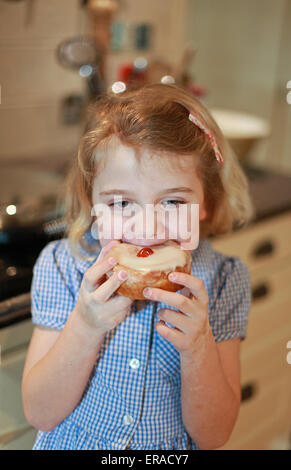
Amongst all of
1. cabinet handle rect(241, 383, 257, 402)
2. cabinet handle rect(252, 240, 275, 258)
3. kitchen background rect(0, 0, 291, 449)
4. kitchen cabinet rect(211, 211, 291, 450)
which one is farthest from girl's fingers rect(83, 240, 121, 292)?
cabinet handle rect(241, 383, 257, 402)

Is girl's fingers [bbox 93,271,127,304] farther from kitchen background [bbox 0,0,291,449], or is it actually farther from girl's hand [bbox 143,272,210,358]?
kitchen background [bbox 0,0,291,449]

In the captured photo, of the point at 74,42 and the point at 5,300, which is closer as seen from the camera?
the point at 5,300

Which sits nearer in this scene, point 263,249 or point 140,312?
point 140,312

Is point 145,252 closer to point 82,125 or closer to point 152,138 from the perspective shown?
point 152,138

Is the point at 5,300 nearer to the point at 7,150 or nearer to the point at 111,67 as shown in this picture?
the point at 7,150

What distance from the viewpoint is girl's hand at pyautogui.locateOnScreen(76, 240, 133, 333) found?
25.6 inches

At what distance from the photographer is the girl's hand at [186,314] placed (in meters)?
0.65

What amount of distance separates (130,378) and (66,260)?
0.20 metres

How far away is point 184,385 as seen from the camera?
74 cm

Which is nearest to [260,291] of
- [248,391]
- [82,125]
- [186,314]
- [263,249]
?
[263,249]

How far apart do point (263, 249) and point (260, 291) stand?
0.38 ft

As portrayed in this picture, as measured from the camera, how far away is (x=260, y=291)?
1443mm

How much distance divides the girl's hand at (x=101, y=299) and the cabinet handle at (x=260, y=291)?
0.81 m

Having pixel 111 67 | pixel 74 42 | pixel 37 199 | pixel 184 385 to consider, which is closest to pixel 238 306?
pixel 184 385
